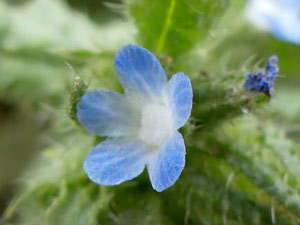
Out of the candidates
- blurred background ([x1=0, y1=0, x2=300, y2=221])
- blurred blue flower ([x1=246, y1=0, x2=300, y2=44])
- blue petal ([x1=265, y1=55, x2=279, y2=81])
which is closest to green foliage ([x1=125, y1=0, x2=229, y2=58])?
blue petal ([x1=265, y1=55, x2=279, y2=81])

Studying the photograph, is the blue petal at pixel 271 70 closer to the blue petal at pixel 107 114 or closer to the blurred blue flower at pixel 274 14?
the blue petal at pixel 107 114

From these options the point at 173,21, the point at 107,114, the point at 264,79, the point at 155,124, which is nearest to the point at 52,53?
the point at 173,21

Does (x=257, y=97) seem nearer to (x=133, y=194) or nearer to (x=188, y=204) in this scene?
(x=188, y=204)

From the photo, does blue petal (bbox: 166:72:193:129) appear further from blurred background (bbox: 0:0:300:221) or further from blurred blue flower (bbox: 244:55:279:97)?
blurred background (bbox: 0:0:300:221)

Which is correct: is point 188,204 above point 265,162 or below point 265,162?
below

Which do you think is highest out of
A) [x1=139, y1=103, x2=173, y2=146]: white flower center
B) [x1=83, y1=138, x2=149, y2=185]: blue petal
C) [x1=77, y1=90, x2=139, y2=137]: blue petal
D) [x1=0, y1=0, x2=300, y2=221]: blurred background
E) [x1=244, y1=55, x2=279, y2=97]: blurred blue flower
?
[x1=244, y1=55, x2=279, y2=97]: blurred blue flower

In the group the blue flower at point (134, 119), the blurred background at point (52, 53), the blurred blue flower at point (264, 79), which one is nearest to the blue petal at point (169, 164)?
the blue flower at point (134, 119)

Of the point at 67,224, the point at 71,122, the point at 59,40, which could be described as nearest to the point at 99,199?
the point at 67,224
